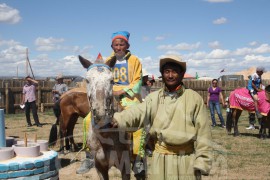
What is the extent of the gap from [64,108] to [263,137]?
6.64 m

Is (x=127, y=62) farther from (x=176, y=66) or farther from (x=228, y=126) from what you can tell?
(x=228, y=126)

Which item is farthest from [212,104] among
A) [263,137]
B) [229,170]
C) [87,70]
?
[87,70]

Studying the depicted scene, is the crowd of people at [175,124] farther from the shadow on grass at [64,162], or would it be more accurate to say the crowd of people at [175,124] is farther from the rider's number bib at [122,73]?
the shadow on grass at [64,162]

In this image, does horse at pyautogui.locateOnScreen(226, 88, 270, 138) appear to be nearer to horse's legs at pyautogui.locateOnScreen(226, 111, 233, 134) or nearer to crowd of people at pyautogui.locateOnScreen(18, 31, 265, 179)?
horse's legs at pyautogui.locateOnScreen(226, 111, 233, 134)

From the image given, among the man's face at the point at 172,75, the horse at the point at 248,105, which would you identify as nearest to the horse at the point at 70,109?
the man's face at the point at 172,75

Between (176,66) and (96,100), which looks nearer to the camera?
(176,66)

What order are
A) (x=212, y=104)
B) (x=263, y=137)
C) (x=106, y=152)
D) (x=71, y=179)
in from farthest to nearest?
1. (x=212, y=104)
2. (x=263, y=137)
3. (x=71, y=179)
4. (x=106, y=152)

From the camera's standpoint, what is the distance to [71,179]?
6656mm

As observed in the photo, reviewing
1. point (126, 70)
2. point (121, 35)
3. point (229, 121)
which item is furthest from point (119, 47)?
point (229, 121)

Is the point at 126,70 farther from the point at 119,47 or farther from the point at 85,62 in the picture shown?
the point at 85,62

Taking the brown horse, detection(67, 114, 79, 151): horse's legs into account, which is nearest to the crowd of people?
the brown horse

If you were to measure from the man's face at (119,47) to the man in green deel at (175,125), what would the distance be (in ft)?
5.42

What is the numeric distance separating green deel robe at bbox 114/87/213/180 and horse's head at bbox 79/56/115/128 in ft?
0.86

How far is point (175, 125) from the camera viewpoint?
304cm
